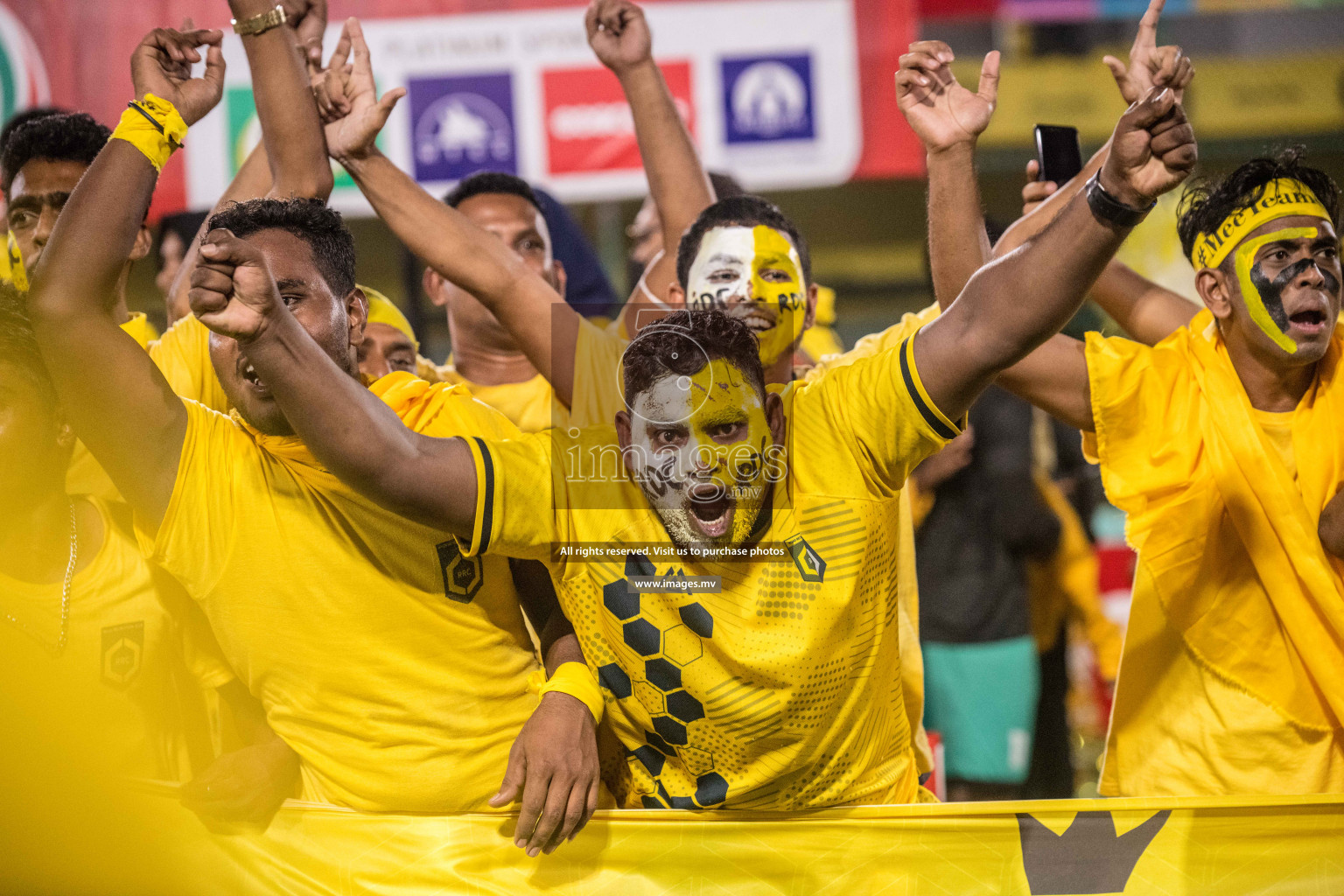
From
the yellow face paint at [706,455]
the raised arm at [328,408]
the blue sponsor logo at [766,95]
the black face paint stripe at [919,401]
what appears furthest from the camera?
the blue sponsor logo at [766,95]

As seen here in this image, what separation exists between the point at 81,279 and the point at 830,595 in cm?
135

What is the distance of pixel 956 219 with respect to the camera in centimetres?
228

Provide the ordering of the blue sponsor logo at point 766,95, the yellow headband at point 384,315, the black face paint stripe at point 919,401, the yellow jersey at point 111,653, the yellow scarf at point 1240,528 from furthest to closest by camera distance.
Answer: the blue sponsor logo at point 766,95, the yellow headband at point 384,315, the yellow scarf at point 1240,528, the yellow jersey at point 111,653, the black face paint stripe at point 919,401

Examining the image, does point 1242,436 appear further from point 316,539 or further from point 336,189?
point 336,189

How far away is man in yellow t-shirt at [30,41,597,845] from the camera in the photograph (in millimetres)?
2033

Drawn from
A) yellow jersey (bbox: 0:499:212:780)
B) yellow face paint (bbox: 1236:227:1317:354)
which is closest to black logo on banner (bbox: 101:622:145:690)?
yellow jersey (bbox: 0:499:212:780)

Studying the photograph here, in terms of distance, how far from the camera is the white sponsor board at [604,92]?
283 inches

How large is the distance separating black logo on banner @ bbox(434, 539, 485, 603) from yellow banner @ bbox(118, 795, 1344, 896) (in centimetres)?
41

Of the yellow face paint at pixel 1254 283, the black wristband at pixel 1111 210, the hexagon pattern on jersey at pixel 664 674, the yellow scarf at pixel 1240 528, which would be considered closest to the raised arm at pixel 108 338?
the hexagon pattern on jersey at pixel 664 674

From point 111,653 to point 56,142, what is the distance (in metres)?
1.21

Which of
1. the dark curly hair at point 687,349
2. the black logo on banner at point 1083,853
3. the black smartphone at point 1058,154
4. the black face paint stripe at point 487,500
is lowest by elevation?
the black logo on banner at point 1083,853

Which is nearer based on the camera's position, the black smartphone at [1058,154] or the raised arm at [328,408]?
the raised arm at [328,408]

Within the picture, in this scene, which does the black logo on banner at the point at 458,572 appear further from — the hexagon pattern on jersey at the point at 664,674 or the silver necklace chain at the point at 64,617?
the silver necklace chain at the point at 64,617

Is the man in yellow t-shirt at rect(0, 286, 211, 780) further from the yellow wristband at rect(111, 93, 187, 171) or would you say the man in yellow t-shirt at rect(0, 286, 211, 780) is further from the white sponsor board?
the white sponsor board
